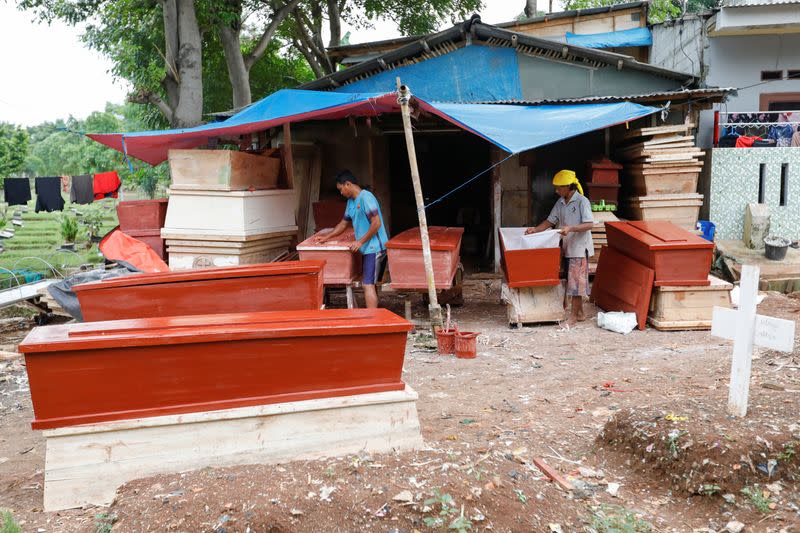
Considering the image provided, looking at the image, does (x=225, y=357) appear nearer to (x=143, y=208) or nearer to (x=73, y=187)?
(x=143, y=208)

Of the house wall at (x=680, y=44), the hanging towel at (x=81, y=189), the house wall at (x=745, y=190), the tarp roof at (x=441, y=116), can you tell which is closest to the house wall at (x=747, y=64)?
the house wall at (x=680, y=44)

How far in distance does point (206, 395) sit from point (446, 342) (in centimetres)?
346

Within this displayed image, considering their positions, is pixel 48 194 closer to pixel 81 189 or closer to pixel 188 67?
pixel 81 189

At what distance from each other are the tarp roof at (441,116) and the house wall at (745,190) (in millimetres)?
3995

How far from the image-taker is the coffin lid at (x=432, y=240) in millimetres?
7418

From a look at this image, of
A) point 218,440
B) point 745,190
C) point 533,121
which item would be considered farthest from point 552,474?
point 745,190

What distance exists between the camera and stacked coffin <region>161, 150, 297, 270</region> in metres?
8.80

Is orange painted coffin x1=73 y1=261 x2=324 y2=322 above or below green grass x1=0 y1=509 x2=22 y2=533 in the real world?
above

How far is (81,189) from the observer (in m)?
15.2

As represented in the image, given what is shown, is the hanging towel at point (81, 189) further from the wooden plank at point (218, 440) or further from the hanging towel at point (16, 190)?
the wooden plank at point (218, 440)

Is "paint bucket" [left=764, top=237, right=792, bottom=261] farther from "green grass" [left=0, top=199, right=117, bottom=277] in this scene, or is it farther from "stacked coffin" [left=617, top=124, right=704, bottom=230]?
"green grass" [left=0, top=199, right=117, bottom=277]

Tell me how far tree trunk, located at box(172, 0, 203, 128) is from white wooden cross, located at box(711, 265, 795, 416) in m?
11.6

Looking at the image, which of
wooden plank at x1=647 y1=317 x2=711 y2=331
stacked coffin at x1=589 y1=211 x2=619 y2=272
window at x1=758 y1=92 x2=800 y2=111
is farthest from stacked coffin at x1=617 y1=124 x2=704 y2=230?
window at x1=758 y1=92 x2=800 y2=111

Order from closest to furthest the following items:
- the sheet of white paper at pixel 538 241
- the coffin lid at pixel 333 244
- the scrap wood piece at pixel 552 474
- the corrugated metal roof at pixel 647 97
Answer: the scrap wood piece at pixel 552 474
the sheet of white paper at pixel 538 241
the coffin lid at pixel 333 244
the corrugated metal roof at pixel 647 97
